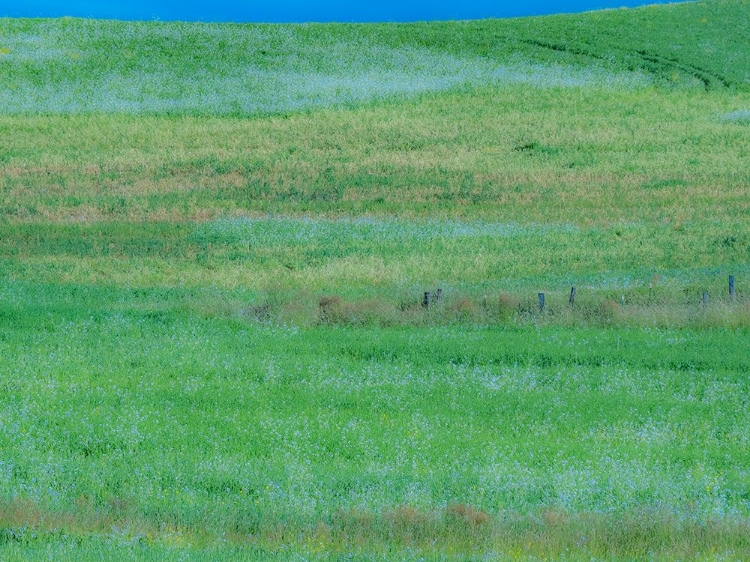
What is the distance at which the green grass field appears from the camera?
929 cm

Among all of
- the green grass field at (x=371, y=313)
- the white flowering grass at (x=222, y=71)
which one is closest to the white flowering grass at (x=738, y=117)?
the green grass field at (x=371, y=313)

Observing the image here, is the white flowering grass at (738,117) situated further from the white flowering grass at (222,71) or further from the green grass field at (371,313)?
the white flowering grass at (222,71)

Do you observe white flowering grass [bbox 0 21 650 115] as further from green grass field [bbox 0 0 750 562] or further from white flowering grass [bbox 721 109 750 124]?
white flowering grass [bbox 721 109 750 124]

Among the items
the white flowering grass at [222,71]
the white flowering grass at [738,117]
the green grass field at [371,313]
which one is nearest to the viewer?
the green grass field at [371,313]

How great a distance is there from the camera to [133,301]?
896 inches

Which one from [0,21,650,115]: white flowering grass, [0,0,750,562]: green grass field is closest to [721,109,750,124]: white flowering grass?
[0,0,750,562]: green grass field

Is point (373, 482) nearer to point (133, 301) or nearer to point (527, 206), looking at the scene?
point (133, 301)

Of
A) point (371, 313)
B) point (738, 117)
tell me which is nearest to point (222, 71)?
point (738, 117)

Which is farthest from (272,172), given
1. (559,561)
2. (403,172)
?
(559,561)

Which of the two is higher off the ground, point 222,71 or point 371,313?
point 222,71

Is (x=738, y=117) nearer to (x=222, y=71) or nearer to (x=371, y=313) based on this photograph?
(x=222, y=71)

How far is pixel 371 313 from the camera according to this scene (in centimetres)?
2020

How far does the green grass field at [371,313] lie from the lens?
9289mm

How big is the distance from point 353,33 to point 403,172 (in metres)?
33.5
